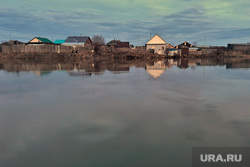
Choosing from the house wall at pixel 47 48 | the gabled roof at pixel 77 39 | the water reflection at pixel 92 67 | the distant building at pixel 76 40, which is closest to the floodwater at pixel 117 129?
the water reflection at pixel 92 67

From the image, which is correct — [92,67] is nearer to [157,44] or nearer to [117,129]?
[117,129]

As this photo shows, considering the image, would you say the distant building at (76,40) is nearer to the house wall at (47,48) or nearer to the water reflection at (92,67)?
the house wall at (47,48)

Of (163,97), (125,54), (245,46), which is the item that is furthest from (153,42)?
(163,97)

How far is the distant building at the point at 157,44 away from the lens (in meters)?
60.7

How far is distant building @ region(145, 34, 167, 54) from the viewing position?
6066 centimetres

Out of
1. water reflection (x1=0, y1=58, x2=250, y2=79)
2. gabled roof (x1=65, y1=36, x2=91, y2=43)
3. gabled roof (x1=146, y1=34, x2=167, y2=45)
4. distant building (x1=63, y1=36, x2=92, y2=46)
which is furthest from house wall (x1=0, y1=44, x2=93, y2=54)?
gabled roof (x1=146, y1=34, x2=167, y2=45)

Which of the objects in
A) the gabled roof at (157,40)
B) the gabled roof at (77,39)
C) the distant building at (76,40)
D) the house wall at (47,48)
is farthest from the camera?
the gabled roof at (157,40)

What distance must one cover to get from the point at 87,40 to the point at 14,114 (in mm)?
58556

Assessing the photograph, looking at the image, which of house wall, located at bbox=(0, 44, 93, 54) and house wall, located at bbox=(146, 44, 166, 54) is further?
house wall, located at bbox=(146, 44, 166, 54)

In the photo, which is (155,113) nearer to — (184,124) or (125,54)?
(184,124)

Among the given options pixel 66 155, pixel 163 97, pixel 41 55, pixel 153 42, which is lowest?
pixel 66 155

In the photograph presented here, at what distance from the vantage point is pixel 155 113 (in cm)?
522

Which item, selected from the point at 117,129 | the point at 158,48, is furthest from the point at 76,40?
the point at 117,129

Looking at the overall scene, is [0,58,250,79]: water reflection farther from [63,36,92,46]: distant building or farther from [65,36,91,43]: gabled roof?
[65,36,91,43]: gabled roof
